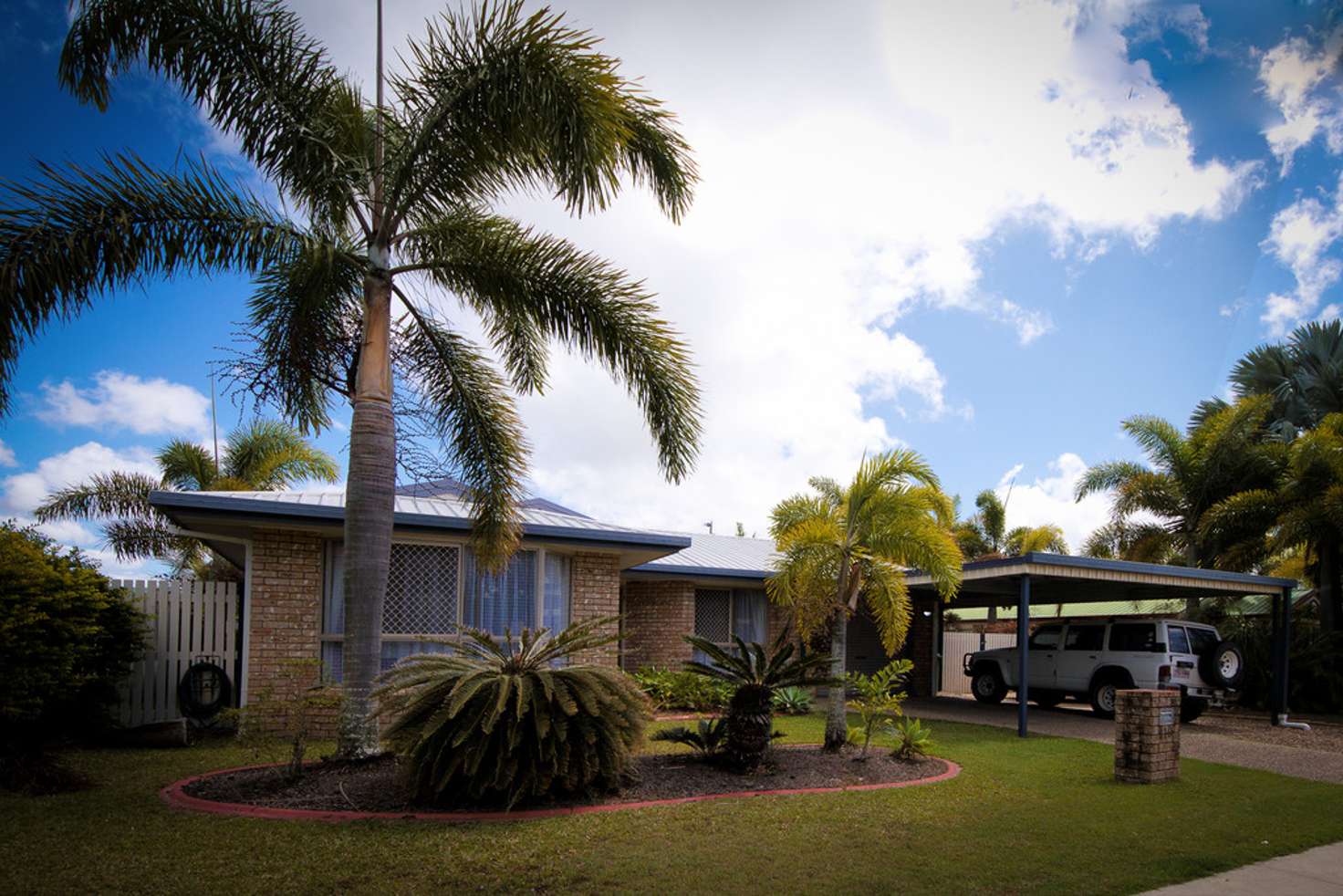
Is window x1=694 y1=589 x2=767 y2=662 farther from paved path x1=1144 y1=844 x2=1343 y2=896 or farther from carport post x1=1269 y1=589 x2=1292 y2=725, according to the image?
paved path x1=1144 y1=844 x2=1343 y2=896

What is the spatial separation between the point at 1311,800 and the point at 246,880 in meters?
9.19

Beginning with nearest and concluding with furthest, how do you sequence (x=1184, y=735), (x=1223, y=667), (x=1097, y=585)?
(x=1184, y=735)
(x=1223, y=667)
(x=1097, y=585)

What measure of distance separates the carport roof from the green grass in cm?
521

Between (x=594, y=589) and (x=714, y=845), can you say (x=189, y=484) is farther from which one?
(x=714, y=845)

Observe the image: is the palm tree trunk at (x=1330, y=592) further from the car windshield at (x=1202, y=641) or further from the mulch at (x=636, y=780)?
the mulch at (x=636, y=780)

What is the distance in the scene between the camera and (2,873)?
5.32m

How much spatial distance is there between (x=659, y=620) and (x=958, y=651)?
486 inches

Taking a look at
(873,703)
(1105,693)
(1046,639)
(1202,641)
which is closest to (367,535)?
(873,703)

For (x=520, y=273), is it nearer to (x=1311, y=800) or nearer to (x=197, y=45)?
(x=197, y=45)

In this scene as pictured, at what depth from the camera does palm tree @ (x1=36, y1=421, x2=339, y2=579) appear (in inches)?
804

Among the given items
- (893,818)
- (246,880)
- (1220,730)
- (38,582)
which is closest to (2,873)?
(246,880)

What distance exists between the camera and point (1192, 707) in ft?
50.0

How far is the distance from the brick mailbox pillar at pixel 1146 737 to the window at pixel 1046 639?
25.4 feet

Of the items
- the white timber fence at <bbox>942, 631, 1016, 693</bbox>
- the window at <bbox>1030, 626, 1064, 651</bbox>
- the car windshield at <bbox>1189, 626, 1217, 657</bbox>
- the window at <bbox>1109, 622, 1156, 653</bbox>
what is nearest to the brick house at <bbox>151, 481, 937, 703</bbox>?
the window at <bbox>1109, 622, 1156, 653</bbox>
